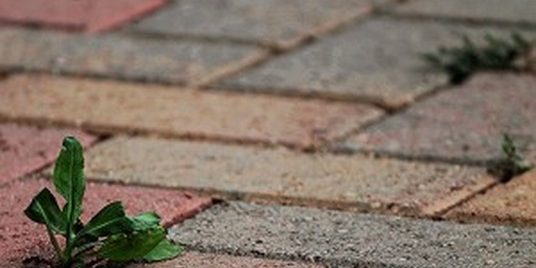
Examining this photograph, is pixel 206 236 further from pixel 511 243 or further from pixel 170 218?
pixel 511 243

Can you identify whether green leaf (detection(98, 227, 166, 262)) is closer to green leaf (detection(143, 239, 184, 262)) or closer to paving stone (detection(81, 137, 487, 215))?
green leaf (detection(143, 239, 184, 262))

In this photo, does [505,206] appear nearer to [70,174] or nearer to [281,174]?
[281,174]

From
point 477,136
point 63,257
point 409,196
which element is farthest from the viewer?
point 477,136

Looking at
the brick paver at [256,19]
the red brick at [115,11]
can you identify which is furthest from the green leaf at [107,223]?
the red brick at [115,11]

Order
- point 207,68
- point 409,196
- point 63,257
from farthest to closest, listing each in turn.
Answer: point 207,68
point 409,196
point 63,257

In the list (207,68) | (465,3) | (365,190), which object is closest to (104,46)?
(207,68)

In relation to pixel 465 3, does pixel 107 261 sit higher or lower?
higher
